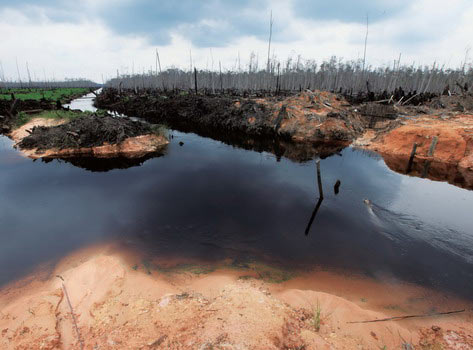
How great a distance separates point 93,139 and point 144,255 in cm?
1392

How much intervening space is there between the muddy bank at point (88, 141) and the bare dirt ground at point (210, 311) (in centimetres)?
1252

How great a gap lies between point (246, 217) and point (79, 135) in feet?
49.2

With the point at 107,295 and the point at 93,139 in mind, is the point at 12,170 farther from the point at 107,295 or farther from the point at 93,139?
the point at 107,295

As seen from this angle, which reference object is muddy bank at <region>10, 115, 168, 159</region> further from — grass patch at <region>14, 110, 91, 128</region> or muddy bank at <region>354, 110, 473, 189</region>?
muddy bank at <region>354, 110, 473, 189</region>

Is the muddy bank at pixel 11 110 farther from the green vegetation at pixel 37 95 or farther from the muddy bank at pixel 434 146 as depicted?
the muddy bank at pixel 434 146

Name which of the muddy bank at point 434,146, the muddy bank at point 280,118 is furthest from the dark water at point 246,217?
the muddy bank at point 280,118

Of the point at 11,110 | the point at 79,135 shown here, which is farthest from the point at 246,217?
the point at 11,110

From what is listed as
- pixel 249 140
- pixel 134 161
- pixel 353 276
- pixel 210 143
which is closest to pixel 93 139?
pixel 134 161

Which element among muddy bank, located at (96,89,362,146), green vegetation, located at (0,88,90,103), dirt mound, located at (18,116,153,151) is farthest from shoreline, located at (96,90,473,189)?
green vegetation, located at (0,88,90,103)

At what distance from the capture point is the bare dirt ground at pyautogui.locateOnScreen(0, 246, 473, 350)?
155 inches

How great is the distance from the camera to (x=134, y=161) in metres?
15.7

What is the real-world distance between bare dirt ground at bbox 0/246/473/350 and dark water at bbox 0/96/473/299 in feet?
2.75

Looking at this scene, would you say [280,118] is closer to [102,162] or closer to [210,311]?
[102,162]

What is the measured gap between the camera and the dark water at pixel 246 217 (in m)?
6.99
